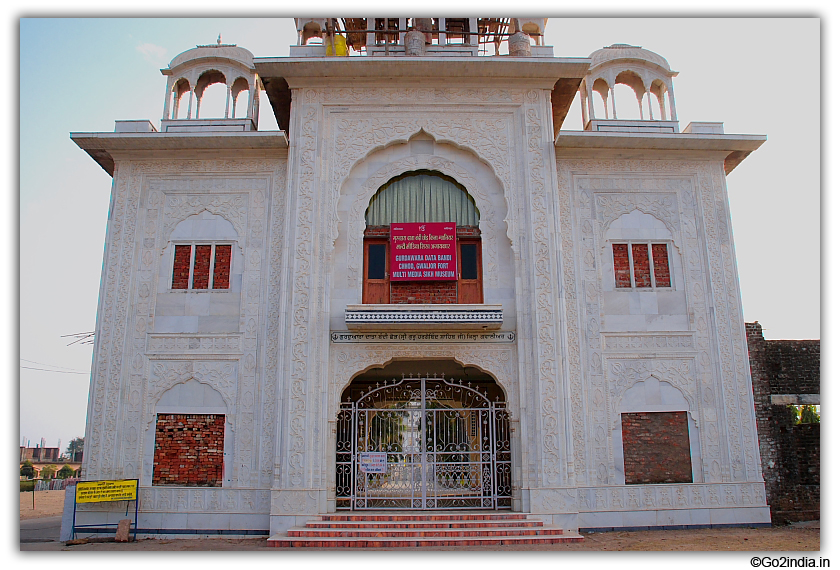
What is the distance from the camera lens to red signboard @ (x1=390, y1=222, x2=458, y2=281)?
1107 cm

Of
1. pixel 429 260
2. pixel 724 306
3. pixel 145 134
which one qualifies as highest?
pixel 145 134

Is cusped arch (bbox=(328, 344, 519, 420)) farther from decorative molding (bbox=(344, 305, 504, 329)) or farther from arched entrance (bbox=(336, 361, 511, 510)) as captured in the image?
decorative molding (bbox=(344, 305, 504, 329))

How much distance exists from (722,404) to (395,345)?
5.78 meters

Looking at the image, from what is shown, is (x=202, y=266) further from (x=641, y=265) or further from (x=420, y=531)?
(x=641, y=265)

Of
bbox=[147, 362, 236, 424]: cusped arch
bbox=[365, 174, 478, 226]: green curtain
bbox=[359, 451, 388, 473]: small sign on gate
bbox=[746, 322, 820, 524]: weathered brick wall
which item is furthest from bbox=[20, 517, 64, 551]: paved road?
bbox=[746, 322, 820, 524]: weathered brick wall

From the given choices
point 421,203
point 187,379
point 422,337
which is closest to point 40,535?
point 187,379

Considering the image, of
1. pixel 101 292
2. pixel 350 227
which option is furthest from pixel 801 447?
pixel 101 292

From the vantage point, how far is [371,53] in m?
12.7

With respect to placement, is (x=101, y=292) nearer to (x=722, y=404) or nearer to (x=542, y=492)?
(x=542, y=492)

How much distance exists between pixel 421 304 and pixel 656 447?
470 cm

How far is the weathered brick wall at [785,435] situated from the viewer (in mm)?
11039

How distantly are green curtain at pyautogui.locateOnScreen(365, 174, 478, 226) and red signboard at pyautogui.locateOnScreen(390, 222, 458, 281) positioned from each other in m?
0.25

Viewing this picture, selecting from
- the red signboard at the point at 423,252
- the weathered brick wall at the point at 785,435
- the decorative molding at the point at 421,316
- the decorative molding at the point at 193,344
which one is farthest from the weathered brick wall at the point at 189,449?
the weathered brick wall at the point at 785,435

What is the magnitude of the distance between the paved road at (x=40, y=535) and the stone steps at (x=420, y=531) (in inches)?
141
